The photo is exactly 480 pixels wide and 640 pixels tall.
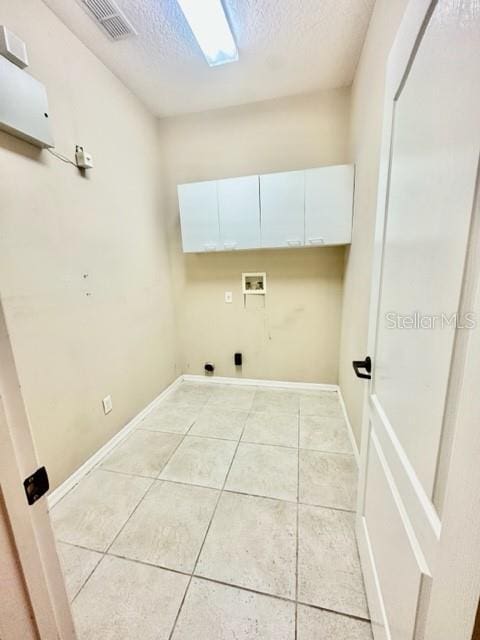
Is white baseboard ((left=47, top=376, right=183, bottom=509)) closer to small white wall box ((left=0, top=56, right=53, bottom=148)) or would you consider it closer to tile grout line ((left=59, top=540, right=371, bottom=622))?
tile grout line ((left=59, top=540, right=371, bottom=622))

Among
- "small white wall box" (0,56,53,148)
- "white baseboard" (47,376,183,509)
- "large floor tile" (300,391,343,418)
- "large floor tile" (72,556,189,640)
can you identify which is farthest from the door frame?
"large floor tile" (300,391,343,418)

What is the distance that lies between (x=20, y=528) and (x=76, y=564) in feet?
3.59

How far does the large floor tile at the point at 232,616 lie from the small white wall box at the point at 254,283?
223cm

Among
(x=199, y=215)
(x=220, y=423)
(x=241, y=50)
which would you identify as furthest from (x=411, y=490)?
(x=241, y=50)

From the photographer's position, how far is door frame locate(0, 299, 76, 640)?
1.56 feet

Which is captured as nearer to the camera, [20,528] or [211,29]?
[20,528]

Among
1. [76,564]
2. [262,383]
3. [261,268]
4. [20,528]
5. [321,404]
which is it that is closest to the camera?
[20,528]

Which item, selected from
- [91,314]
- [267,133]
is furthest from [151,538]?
A: [267,133]

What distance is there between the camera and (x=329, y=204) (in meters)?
2.17

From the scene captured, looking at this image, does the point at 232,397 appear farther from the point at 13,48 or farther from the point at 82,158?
the point at 13,48

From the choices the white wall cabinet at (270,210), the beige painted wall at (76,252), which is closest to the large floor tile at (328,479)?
the beige painted wall at (76,252)

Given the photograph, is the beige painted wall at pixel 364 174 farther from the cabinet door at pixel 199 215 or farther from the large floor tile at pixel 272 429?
the cabinet door at pixel 199 215

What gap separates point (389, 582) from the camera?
2.57 ft

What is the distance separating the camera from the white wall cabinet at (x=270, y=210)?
2.16 meters
